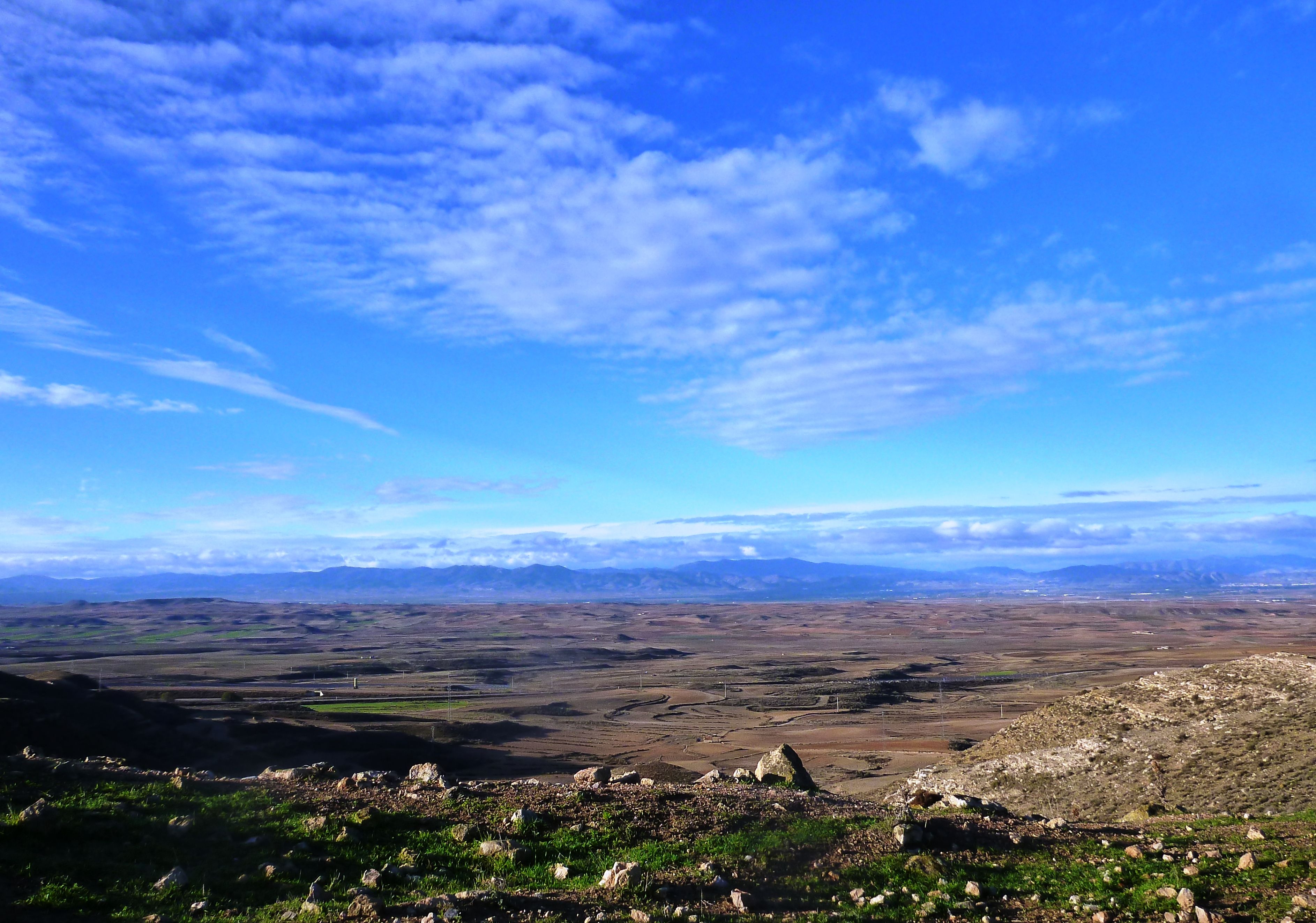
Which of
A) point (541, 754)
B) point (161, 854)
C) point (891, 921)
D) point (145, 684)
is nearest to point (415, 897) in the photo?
point (161, 854)

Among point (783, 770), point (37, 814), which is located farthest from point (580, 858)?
point (783, 770)

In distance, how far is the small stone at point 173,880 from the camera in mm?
10578

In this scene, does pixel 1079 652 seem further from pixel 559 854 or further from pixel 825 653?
pixel 559 854

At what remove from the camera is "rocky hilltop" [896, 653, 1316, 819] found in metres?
22.7

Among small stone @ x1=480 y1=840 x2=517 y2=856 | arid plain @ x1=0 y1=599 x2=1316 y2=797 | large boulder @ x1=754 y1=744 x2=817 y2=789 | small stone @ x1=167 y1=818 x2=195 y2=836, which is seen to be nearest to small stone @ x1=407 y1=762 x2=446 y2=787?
small stone @ x1=480 y1=840 x2=517 y2=856

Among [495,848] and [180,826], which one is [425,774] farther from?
[495,848]

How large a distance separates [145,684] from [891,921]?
99197 millimetres

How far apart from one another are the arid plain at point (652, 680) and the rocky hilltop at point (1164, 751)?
635 centimetres

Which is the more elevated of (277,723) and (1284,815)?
(1284,815)

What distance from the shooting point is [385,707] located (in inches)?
2886

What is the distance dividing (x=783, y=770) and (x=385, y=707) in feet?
197

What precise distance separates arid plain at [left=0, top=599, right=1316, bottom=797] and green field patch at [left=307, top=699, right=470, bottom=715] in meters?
0.42

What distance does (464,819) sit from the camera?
14.0m

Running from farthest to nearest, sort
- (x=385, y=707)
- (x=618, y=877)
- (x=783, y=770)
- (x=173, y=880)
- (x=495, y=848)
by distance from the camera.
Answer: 1. (x=385, y=707)
2. (x=783, y=770)
3. (x=495, y=848)
4. (x=618, y=877)
5. (x=173, y=880)
